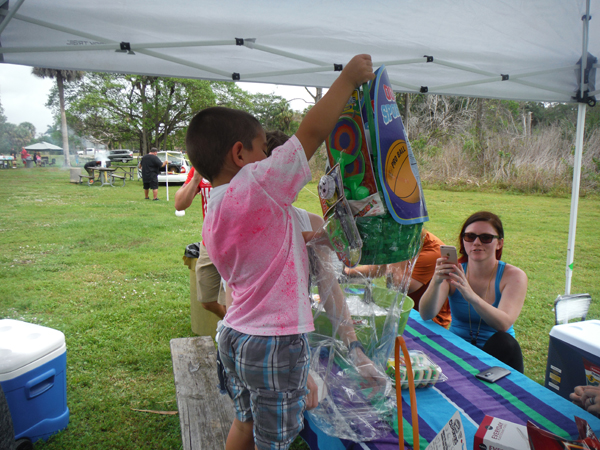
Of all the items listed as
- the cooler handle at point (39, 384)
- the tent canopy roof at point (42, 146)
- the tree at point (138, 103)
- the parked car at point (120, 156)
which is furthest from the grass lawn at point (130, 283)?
the parked car at point (120, 156)

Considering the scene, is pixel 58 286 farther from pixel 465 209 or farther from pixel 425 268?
pixel 465 209

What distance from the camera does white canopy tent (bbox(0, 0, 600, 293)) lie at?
6.59ft

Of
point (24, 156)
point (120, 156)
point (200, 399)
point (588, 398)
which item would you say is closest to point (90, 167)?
point (24, 156)

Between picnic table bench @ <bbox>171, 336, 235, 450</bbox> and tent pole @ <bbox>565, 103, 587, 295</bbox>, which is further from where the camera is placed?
tent pole @ <bbox>565, 103, 587, 295</bbox>

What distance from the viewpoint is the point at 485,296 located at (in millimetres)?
2189

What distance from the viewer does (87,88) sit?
22562 mm

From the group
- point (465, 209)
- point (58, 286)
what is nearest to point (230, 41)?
point (58, 286)

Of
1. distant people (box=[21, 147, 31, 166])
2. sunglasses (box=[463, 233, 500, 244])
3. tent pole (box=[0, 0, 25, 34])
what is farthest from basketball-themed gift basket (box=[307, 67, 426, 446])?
distant people (box=[21, 147, 31, 166])

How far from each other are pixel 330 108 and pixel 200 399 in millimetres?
1693

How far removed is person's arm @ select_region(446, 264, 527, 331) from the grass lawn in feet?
2.92

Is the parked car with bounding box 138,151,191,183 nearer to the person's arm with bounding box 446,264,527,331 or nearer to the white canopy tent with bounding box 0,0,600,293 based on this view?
the white canopy tent with bounding box 0,0,600,293

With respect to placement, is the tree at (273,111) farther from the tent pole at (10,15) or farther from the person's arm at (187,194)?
the tent pole at (10,15)

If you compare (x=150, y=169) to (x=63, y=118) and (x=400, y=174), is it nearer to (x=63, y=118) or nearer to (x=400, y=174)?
(x=400, y=174)

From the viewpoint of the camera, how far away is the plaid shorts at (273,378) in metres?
1.02
